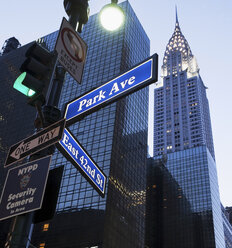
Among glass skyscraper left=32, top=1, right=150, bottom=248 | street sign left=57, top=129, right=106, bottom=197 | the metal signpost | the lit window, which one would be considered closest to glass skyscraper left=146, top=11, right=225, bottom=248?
glass skyscraper left=32, top=1, right=150, bottom=248

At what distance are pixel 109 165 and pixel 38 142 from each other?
75811 mm

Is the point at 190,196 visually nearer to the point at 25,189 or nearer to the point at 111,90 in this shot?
the point at 111,90

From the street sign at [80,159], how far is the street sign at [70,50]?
141 centimetres

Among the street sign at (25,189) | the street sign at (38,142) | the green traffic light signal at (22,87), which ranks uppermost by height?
the green traffic light signal at (22,87)

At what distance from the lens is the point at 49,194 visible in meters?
6.04

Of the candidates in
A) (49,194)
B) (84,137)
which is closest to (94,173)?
(49,194)

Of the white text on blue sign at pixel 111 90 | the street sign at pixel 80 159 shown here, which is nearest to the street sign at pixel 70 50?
the white text on blue sign at pixel 111 90

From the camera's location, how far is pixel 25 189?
582 cm

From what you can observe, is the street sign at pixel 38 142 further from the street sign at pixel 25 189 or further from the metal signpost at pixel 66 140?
the street sign at pixel 25 189

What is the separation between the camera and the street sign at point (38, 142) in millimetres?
5875

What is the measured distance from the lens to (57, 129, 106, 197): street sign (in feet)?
22.5

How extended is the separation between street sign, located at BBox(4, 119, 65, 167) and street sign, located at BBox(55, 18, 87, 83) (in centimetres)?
160

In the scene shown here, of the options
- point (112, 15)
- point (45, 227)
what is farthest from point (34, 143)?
point (45, 227)

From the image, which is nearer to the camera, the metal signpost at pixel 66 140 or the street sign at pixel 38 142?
the metal signpost at pixel 66 140
